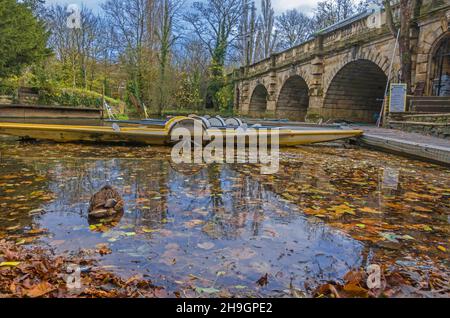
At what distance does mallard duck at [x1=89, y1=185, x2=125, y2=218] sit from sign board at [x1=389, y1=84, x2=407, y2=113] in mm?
10592

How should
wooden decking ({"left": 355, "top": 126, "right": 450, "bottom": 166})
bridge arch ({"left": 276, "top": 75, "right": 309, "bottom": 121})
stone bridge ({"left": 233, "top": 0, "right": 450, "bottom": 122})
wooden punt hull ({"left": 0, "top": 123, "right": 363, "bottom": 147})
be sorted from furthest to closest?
bridge arch ({"left": 276, "top": 75, "right": 309, "bottom": 121})
stone bridge ({"left": 233, "top": 0, "right": 450, "bottom": 122})
wooden punt hull ({"left": 0, "top": 123, "right": 363, "bottom": 147})
wooden decking ({"left": 355, "top": 126, "right": 450, "bottom": 166})

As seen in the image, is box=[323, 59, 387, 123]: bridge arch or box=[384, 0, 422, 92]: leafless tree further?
box=[323, 59, 387, 123]: bridge arch

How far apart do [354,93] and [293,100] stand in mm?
7012

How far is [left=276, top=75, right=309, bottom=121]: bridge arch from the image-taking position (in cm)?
2322

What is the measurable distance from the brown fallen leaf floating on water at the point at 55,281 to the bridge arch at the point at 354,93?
16.1 m

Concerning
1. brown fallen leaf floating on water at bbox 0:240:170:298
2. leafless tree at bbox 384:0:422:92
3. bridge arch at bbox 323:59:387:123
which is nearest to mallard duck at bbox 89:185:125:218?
brown fallen leaf floating on water at bbox 0:240:170:298

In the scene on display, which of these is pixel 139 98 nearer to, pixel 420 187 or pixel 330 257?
pixel 420 187

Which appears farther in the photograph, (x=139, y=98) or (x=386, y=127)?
(x=139, y=98)

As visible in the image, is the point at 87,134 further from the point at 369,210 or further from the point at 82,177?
the point at 369,210

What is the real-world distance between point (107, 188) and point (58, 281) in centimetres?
139

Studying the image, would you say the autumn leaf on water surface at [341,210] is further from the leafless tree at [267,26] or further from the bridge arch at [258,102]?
the leafless tree at [267,26]

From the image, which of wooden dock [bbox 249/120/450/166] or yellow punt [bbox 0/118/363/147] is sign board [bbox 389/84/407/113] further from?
yellow punt [bbox 0/118/363/147]

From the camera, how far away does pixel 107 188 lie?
9.95ft
